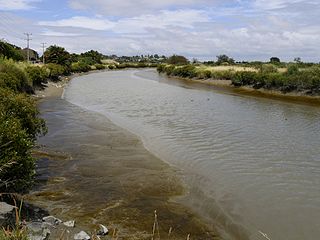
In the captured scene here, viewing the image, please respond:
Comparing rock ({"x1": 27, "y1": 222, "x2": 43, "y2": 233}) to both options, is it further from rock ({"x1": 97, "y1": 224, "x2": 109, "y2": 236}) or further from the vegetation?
rock ({"x1": 97, "y1": 224, "x2": 109, "y2": 236})

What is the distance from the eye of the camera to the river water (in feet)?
35.1

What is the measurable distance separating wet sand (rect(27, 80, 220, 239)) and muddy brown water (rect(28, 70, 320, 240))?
32 millimetres

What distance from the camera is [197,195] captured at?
1235 cm

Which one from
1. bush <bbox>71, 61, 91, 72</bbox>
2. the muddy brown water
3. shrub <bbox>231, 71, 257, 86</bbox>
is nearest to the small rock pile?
the muddy brown water

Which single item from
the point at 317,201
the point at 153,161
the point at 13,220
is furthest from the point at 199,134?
the point at 13,220

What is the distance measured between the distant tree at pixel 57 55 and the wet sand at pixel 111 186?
64079 millimetres

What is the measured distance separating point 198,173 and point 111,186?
328 cm

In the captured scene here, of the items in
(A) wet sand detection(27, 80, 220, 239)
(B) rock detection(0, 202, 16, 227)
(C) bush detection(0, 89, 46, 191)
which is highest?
(C) bush detection(0, 89, 46, 191)

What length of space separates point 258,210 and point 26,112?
8363 mm

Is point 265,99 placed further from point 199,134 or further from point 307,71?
point 199,134

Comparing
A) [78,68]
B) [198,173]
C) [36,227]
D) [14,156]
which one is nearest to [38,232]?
[36,227]

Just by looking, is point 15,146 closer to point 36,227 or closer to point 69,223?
point 69,223

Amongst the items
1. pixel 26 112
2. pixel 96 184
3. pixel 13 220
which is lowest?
pixel 96 184

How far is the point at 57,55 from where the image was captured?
8356cm
